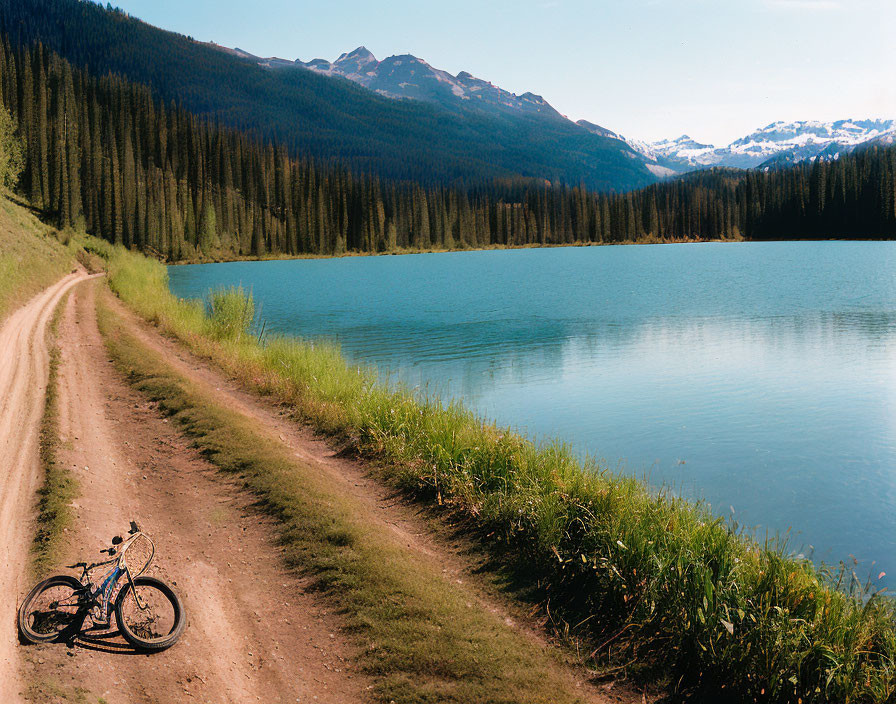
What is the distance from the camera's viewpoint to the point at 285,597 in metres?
7.64

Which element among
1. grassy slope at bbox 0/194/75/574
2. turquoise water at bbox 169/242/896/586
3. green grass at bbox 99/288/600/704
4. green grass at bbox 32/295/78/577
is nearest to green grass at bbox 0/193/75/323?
grassy slope at bbox 0/194/75/574

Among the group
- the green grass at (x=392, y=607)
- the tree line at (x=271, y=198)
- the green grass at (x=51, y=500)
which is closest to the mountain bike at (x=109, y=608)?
the green grass at (x=51, y=500)

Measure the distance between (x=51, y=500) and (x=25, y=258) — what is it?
1549 inches

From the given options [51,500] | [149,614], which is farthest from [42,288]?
[149,614]

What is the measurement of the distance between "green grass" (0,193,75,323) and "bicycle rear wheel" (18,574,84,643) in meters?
22.6

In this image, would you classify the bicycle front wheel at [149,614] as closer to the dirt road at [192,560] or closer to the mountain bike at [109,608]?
the mountain bike at [109,608]

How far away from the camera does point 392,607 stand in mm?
7184

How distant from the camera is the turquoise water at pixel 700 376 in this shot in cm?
1245

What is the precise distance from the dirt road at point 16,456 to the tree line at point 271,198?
7186 cm

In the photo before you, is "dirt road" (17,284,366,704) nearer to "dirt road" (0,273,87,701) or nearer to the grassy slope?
the grassy slope

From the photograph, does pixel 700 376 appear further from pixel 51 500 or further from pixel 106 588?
pixel 106 588

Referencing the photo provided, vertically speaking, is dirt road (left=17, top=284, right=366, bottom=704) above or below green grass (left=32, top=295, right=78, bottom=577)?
below

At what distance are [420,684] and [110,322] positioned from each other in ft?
83.1

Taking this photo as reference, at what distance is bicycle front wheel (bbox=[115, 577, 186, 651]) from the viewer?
6.51m
